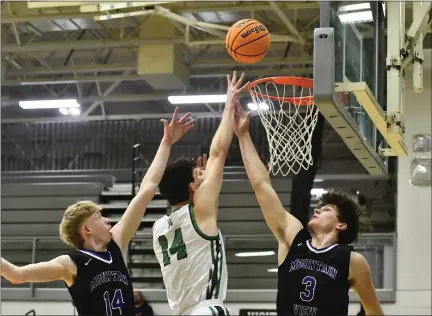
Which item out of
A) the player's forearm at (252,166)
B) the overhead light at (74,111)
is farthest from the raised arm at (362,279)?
the overhead light at (74,111)

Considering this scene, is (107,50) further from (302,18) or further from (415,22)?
(415,22)

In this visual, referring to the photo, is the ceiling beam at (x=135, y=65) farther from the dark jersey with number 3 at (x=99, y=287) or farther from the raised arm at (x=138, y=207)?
the dark jersey with number 3 at (x=99, y=287)

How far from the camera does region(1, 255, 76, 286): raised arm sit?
4.23m

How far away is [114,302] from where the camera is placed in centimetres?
440

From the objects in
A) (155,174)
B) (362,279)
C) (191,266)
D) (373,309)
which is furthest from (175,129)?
(373,309)

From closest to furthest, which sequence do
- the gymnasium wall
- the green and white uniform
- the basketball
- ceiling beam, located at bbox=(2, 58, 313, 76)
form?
the green and white uniform < the basketball < the gymnasium wall < ceiling beam, located at bbox=(2, 58, 313, 76)

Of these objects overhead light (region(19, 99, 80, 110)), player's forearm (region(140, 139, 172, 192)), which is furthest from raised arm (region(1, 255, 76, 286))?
overhead light (region(19, 99, 80, 110))

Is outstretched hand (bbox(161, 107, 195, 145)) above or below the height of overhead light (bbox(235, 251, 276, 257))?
above

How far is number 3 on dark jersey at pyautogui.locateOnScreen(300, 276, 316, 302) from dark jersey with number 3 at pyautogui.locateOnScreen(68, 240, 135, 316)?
0.97 metres

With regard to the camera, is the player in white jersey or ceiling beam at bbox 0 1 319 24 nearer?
the player in white jersey

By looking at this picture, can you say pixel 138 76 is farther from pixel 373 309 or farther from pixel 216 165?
pixel 373 309

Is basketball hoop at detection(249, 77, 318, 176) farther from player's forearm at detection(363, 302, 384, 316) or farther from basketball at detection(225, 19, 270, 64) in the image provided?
player's forearm at detection(363, 302, 384, 316)

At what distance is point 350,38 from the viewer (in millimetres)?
4984

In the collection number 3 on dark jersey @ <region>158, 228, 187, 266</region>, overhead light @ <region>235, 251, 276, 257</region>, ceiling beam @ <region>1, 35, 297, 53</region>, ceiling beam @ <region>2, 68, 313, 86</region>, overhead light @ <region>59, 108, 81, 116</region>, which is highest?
ceiling beam @ <region>1, 35, 297, 53</region>
